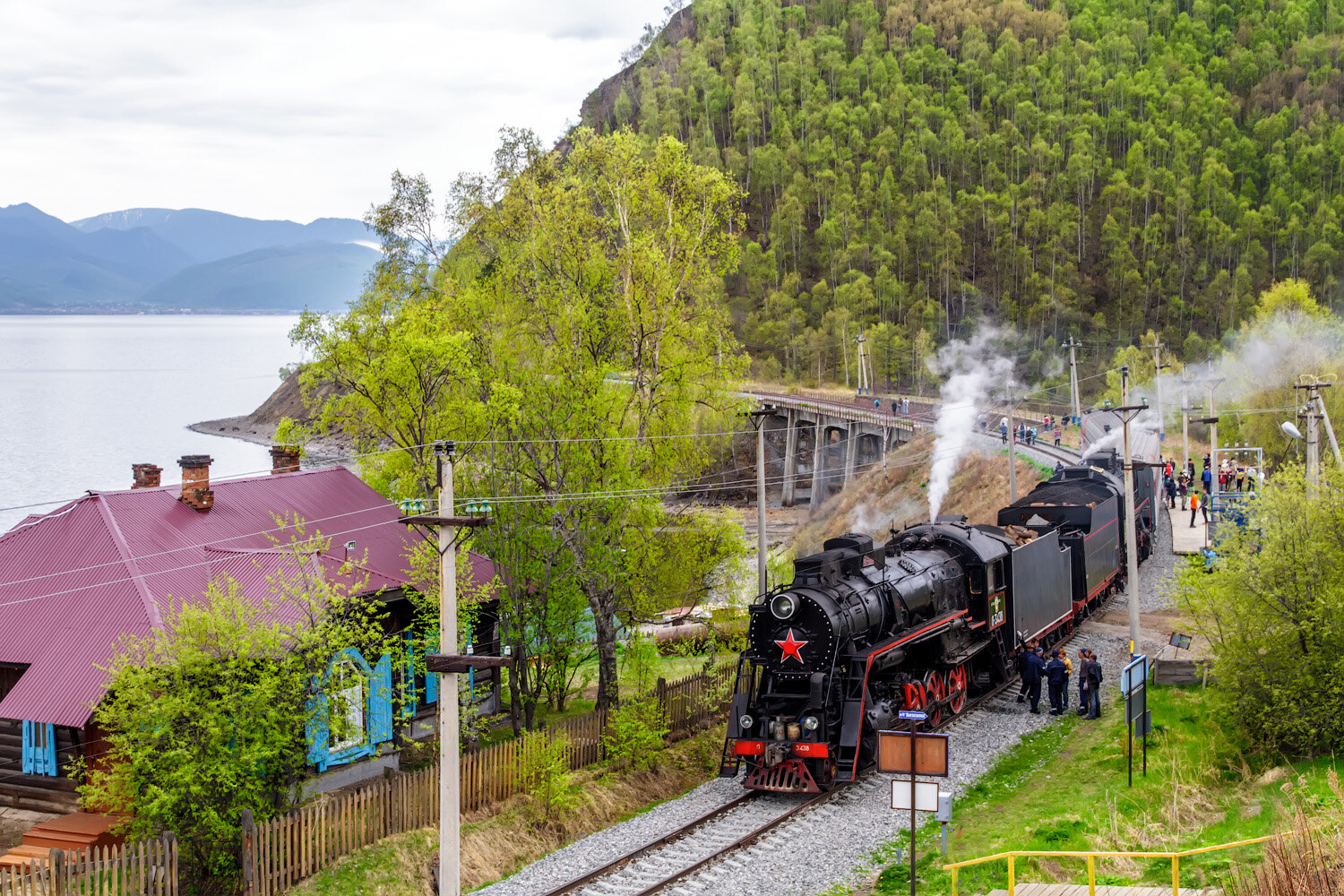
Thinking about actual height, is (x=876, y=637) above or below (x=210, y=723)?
above

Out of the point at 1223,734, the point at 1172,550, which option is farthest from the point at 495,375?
the point at 1172,550

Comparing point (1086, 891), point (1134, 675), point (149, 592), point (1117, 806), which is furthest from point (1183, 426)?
point (149, 592)

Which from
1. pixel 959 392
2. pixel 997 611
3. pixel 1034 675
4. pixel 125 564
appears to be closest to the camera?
pixel 125 564

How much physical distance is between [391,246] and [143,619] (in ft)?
47.1

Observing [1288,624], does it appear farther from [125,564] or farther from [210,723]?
[125,564]

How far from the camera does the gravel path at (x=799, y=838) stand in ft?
49.2

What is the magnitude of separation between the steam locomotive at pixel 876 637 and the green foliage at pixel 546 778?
9.64 ft

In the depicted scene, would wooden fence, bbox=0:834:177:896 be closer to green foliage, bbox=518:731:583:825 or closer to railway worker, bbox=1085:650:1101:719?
green foliage, bbox=518:731:583:825

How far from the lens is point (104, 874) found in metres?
13.9

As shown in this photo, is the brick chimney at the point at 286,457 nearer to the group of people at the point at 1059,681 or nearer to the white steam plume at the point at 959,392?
the white steam plume at the point at 959,392

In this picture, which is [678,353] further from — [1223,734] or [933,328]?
[933,328]

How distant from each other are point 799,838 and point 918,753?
4370 mm

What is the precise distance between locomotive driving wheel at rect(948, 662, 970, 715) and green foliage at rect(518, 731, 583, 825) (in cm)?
845

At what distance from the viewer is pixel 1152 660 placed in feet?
83.7
